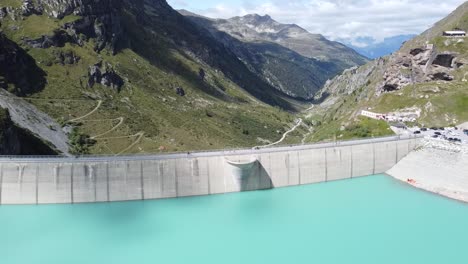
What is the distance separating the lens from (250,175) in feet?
221

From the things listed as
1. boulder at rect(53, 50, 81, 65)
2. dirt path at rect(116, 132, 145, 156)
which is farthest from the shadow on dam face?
boulder at rect(53, 50, 81, 65)

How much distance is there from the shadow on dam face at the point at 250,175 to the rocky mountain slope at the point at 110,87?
40341mm

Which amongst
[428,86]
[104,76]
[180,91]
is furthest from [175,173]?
[180,91]

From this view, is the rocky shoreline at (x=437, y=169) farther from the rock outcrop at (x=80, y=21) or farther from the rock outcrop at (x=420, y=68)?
the rock outcrop at (x=80, y=21)

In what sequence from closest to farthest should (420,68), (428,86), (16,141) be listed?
1. (16,141)
2. (428,86)
3. (420,68)

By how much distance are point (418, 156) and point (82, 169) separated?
154 feet

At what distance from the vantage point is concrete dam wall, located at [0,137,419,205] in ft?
202

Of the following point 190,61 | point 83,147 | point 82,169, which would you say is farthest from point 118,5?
point 82,169

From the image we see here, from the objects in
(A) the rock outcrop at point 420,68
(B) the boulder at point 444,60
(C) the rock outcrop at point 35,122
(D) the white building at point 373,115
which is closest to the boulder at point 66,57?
(C) the rock outcrop at point 35,122

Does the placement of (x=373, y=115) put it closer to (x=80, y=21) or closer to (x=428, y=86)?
(x=428, y=86)

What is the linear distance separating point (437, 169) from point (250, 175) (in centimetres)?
2623

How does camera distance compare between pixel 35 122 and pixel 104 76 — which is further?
pixel 104 76

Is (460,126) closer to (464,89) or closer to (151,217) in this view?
(464,89)

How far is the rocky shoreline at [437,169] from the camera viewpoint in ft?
219
